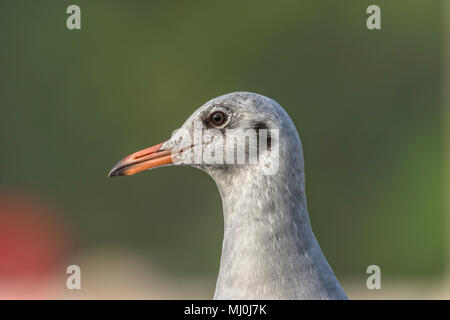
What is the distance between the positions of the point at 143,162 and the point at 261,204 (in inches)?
9.6

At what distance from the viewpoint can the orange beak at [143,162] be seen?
1.06 meters

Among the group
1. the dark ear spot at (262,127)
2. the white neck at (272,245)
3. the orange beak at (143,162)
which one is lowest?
the white neck at (272,245)

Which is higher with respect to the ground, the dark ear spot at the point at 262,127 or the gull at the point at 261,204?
the dark ear spot at the point at 262,127

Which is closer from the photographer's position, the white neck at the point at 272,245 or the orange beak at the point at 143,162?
the white neck at the point at 272,245

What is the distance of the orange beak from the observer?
1060 millimetres

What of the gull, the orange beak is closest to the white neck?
the gull

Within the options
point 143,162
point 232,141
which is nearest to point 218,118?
point 232,141

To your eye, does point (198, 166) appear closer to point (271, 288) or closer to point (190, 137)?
point (190, 137)

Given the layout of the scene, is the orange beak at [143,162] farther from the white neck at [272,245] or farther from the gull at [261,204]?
the white neck at [272,245]

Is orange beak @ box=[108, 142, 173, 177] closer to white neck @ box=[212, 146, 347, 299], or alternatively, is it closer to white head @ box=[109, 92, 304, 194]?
white head @ box=[109, 92, 304, 194]

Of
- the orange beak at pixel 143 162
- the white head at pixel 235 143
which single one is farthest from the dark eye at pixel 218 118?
the orange beak at pixel 143 162
